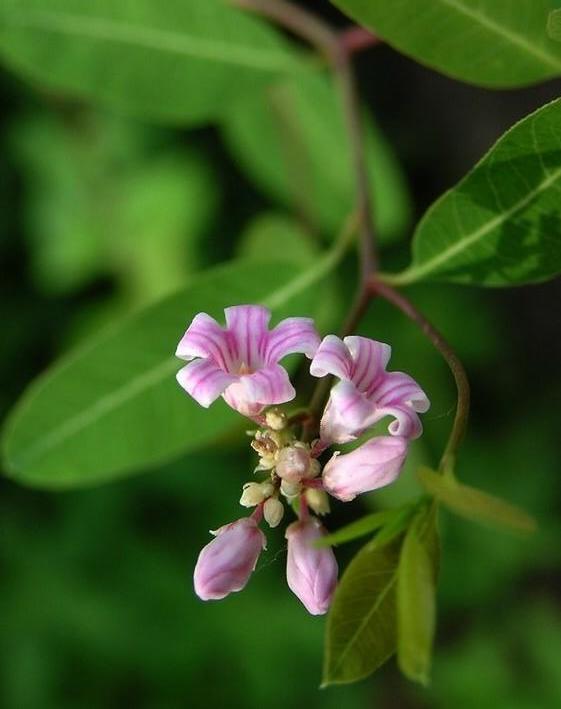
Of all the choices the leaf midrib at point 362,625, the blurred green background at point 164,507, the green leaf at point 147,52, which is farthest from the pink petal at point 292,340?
the blurred green background at point 164,507

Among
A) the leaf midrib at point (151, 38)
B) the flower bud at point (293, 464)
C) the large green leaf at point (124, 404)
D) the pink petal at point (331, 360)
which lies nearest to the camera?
the pink petal at point (331, 360)

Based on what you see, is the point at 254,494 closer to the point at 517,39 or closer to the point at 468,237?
the point at 468,237

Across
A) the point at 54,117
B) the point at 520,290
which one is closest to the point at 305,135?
the point at 54,117

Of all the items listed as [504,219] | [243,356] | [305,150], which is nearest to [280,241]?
[305,150]

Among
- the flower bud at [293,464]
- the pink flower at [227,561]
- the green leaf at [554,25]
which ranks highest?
the green leaf at [554,25]

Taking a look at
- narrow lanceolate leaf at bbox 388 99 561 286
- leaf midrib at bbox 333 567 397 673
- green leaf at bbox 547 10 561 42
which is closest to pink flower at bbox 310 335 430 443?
leaf midrib at bbox 333 567 397 673

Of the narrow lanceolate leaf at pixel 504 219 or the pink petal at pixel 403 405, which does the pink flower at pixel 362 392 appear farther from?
the narrow lanceolate leaf at pixel 504 219

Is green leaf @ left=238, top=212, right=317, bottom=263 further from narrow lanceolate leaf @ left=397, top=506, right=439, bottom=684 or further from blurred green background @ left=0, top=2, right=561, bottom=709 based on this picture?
narrow lanceolate leaf @ left=397, top=506, right=439, bottom=684

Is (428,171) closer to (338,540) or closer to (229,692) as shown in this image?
(229,692)
